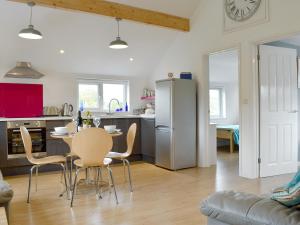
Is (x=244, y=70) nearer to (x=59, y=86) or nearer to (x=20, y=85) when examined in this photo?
(x=59, y=86)

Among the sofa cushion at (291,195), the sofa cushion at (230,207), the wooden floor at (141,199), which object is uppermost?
the sofa cushion at (291,195)

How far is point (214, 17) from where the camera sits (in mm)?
5145

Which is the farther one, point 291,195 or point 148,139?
point 148,139

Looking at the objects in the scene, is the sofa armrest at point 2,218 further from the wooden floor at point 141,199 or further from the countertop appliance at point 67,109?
the countertop appliance at point 67,109

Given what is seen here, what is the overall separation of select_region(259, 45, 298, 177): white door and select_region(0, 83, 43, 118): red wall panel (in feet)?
13.4

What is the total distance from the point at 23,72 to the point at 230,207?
15.3ft

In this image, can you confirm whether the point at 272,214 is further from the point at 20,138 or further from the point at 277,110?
the point at 20,138

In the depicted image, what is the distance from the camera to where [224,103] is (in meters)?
8.55

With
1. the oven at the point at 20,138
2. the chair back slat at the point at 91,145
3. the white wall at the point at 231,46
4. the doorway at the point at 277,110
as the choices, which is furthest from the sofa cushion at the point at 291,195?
the oven at the point at 20,138

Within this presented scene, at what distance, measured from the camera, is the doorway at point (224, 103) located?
7.16m

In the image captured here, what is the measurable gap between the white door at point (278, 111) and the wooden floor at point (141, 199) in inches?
12.6

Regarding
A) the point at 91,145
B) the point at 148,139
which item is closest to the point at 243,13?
the point at 148,139

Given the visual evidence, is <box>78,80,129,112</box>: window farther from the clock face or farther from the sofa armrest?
the sofa armrest

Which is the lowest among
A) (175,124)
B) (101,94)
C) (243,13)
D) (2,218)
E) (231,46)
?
(2,218)
